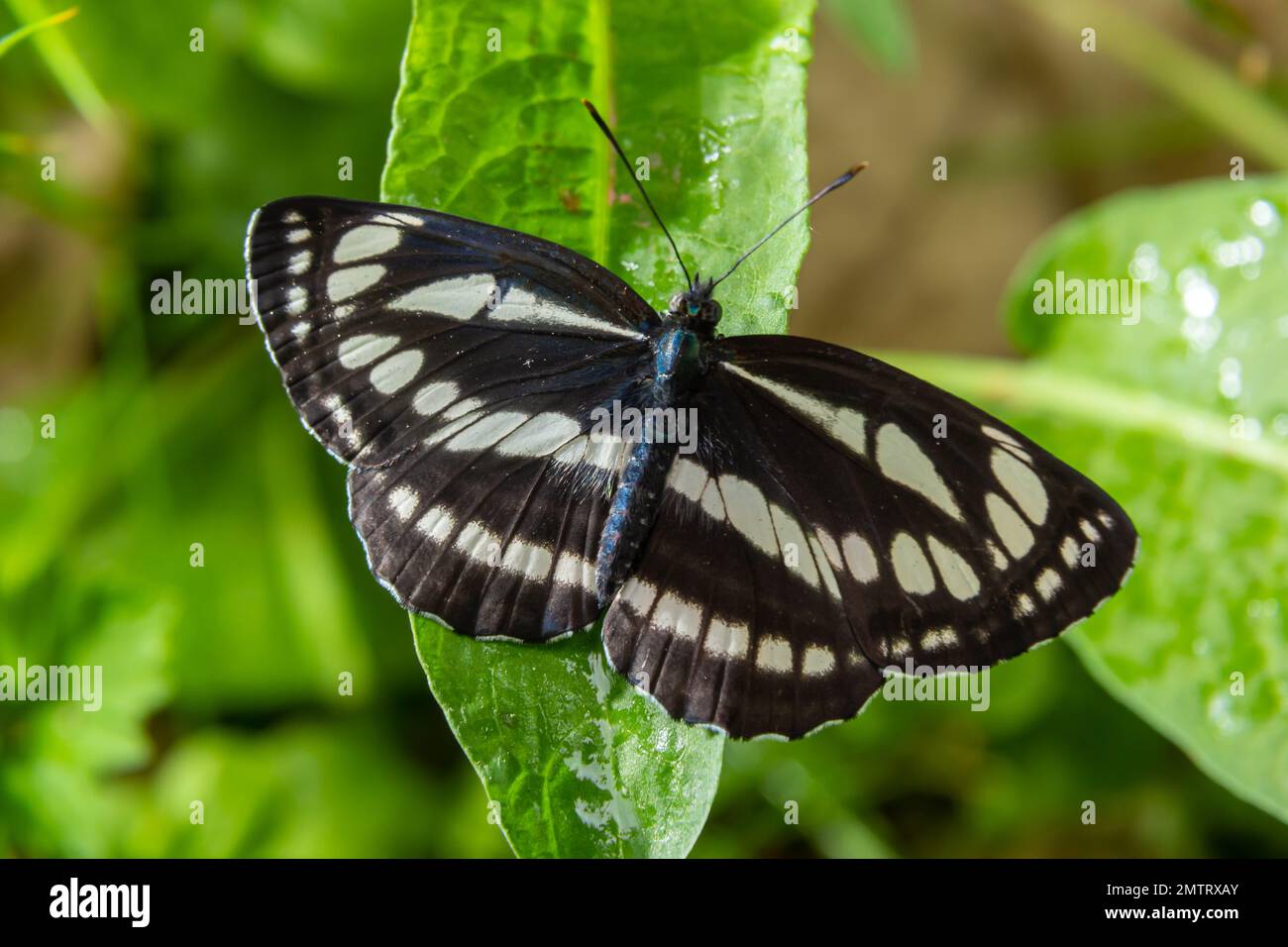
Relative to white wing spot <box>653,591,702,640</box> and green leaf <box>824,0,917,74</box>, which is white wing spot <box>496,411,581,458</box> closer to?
white wing spot <box>653,591,702,640</box>

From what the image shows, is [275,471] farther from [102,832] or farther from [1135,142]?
[1135,142]

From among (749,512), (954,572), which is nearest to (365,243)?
(749,512)

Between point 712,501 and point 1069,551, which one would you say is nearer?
point 1069,551

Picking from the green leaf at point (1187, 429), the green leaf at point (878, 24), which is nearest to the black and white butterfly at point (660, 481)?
the green leaf at point (1187, 429)

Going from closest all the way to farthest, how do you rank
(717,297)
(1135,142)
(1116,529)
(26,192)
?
(1116,529)
(717,297)
(26,192)
(1135,142)

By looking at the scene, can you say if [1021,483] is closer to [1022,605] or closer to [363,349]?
[1022,605]

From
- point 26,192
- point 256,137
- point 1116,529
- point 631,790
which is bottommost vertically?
point 631,790
